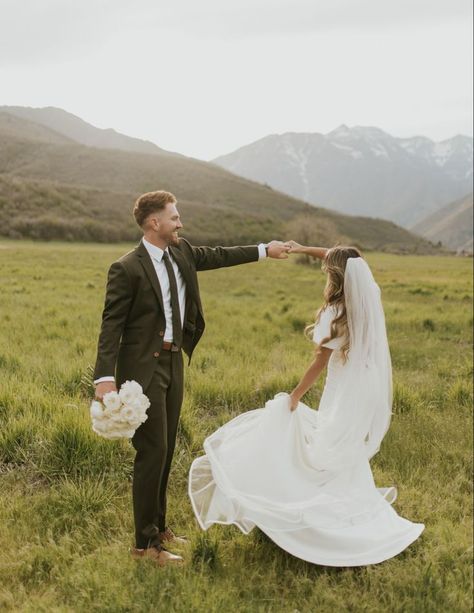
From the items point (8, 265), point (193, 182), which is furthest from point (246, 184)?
point (8, 265)

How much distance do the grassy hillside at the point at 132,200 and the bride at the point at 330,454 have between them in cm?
4529

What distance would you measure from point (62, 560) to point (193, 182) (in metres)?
120

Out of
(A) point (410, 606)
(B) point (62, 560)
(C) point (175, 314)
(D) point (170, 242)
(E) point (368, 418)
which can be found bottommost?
(A) point (410, 606)

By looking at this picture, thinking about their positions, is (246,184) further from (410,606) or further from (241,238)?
(410,606)

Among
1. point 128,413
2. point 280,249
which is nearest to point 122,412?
point 128,413

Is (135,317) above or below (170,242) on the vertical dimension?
below

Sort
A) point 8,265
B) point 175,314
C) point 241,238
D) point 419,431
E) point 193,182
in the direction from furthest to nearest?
point 193,182, point 241,238, point 8,265, point 419,431, point 175,314

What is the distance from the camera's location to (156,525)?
14.2ft

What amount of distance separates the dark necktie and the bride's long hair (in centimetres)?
125

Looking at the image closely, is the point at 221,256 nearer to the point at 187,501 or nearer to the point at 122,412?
the point at 122,412

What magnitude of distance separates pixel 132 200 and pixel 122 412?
79.8 meters

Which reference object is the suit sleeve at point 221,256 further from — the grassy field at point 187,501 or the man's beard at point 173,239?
the grassy field at point 187,501

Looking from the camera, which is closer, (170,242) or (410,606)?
(410,606)

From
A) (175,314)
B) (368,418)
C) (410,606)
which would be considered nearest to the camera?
(410,606)
